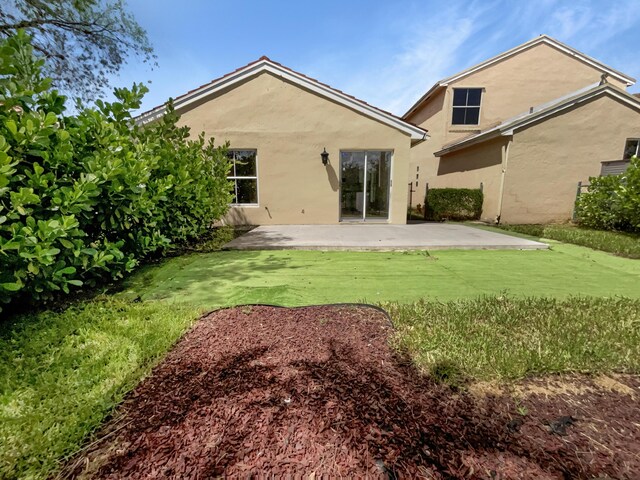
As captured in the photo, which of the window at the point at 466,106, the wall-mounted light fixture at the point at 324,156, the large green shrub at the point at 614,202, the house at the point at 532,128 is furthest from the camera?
the window at the point at 466,106

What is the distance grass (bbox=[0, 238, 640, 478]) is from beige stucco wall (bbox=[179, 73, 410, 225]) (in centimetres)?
489

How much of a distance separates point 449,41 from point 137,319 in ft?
41.4

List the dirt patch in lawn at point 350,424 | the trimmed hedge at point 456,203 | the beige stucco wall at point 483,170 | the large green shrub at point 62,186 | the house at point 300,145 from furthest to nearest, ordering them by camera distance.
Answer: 1. the trimmed hedge at point 456,203
2. the beige stucco wall at point 483,170
3. the house at point 300,145
4. the large green shrub at point 62,186
5. the dirt patch in lawn at point 350,424

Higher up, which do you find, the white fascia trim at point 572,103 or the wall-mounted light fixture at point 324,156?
the white fascia trim at point 572,103

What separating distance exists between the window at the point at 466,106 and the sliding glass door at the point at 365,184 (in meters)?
7.59

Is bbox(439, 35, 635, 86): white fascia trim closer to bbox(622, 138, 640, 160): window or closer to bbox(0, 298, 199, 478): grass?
bbox(622, 138, 640, 160): window

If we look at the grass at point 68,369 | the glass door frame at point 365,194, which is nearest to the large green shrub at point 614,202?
the glass door frame at point 365,194

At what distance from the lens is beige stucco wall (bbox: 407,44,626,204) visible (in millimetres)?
14383

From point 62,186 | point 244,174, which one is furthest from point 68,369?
point 244,174

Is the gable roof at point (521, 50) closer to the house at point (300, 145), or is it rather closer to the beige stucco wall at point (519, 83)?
the beige stucco wall at point (519, 83)

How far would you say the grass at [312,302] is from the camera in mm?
1791

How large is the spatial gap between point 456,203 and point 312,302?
10.5m

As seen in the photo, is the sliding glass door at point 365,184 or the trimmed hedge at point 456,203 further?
the trimmed hedge at point 456,203

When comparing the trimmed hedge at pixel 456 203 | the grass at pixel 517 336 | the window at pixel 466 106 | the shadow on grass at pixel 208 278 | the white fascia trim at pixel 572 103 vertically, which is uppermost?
the window at pixel 466 106
